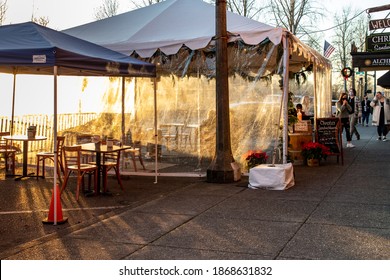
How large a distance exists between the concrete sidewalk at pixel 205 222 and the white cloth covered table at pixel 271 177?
0.76 feet

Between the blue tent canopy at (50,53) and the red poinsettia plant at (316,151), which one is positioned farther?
the red poinsettia plant at (316,151)

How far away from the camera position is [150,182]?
1020 cm

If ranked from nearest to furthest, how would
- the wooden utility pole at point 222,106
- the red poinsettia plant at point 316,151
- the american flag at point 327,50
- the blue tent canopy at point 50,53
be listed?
1. the blue tent canopy at point 50,53
2. the wooden utility pole at point 222,106
3. the red poinsettia plant at point 316,151
4. the american flag at point 327,50

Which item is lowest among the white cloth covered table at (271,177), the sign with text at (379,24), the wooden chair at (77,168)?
the white cloth covered table at (271,177)

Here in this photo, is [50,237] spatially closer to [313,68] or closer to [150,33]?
[150,33]

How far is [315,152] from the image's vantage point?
12172 millimetres

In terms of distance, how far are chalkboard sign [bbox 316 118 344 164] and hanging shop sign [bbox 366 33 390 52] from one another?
262 cm

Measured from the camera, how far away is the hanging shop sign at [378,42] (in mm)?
10570

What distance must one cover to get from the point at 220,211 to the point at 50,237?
2508 millimetres

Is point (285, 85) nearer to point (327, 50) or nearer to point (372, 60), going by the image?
point (372, 60)

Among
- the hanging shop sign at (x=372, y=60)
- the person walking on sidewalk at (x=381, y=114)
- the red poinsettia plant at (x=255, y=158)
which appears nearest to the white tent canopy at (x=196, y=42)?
the red poinsettia plant at (x=255, y=158)

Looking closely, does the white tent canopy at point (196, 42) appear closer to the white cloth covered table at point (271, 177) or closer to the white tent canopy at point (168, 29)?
the white tent canopy at point (168, 29)

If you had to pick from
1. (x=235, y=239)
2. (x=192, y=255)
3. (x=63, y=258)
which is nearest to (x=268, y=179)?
(x=235, y=239)

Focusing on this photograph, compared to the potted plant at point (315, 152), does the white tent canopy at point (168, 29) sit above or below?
above
